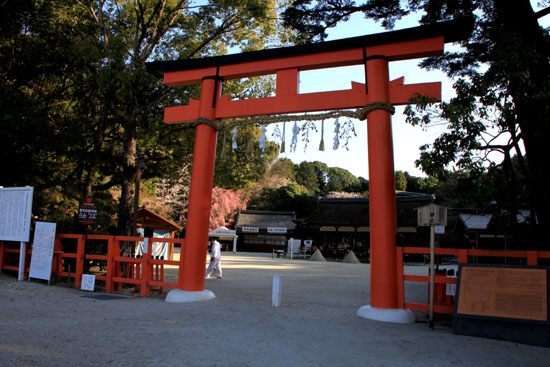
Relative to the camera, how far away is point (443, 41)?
622 cm

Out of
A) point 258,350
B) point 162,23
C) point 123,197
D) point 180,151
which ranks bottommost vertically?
point 258,350

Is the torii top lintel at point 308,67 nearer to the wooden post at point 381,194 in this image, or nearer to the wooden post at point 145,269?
the wooden post at point 381,194

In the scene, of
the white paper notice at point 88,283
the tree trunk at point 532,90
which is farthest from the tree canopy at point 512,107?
the white paper notice at point 88,283

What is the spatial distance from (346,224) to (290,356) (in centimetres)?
2129

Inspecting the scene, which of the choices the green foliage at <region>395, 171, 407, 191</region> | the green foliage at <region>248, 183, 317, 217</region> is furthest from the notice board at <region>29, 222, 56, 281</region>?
the green foliage at <region>395, 171, 407, 191</region>

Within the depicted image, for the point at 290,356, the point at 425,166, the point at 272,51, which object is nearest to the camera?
the point at 290,356

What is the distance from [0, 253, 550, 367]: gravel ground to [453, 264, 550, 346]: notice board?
194 mm

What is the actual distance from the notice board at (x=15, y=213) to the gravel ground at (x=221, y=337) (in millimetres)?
2060

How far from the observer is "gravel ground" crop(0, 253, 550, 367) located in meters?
3.77

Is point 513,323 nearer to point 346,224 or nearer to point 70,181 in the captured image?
point 70,181

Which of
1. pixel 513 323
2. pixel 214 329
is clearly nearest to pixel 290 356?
pixel 214 329

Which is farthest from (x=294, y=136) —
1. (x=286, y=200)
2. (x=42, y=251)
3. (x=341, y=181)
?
(x=341, y=181)

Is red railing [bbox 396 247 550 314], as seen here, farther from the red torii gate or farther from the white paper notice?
the white paper notice

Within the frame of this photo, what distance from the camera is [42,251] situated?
28.7 ft
